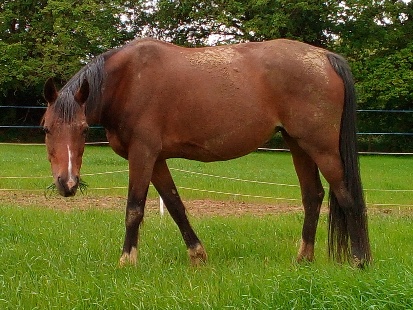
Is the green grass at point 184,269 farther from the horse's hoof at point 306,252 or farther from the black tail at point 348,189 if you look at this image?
the black tail at point 348,189

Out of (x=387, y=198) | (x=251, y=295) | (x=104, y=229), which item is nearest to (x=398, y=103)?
(x=387, y=198)

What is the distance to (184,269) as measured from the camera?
4.65m

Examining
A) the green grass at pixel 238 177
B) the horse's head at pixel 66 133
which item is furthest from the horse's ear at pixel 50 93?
the green grass at pixel 238 177

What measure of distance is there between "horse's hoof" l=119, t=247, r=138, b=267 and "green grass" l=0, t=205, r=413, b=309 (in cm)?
12

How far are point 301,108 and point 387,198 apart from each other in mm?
7247

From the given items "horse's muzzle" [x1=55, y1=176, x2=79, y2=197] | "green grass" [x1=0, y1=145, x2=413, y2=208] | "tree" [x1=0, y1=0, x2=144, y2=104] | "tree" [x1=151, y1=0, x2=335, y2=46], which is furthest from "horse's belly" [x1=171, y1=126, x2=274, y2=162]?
"tree" [x1=0, y1=0, x2=144, y2=104]

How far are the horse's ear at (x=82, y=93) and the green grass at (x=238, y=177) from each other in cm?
672

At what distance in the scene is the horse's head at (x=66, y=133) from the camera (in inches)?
171

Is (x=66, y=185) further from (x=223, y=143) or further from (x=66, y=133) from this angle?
(x=223, y=143)

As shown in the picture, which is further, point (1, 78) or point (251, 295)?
point (1, 78)

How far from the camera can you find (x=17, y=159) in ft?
59.2

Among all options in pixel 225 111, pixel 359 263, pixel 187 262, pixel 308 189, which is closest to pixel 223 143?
pixel 225 111

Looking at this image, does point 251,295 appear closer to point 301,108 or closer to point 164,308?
point 164,308

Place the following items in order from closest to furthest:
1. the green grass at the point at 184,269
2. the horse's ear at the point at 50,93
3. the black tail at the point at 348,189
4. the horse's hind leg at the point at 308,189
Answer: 1. the green grass at the point at 184,269
2. the horse's ear at the point at 50,93
3. the black tail at the point at 348,189
4. the horse's hind leg at the point at 308,189
